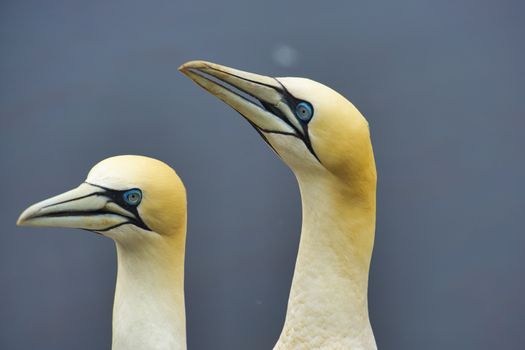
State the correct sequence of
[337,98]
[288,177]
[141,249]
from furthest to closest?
[288,177], [141,249], [337,98]

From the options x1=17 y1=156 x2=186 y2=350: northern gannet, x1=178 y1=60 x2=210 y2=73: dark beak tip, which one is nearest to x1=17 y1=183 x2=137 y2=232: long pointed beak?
x1=17 y1=156 x2=186 y2=350: northern gannet

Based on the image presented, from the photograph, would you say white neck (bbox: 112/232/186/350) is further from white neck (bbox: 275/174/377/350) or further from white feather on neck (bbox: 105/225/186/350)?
white neck (bbox: 275/174/377/350)

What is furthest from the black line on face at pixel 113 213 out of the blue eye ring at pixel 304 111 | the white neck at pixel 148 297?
the blue eye ring at pixel 304 111

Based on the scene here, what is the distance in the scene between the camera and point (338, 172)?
5.12 metres

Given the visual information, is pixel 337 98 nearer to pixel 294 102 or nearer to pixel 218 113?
pixel 294 102

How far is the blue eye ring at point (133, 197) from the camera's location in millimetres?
5340

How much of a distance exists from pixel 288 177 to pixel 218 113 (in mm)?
531

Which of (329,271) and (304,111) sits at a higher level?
(304,111)

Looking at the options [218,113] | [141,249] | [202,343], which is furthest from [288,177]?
[141,249]

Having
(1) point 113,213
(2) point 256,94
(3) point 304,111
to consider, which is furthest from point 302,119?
(1) point 113,213

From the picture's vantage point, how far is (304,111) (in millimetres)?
5113

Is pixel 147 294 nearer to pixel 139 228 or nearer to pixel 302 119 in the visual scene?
pixel 139 228

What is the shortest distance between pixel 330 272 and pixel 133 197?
0.87m

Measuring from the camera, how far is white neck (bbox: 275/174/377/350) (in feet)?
17.2
